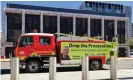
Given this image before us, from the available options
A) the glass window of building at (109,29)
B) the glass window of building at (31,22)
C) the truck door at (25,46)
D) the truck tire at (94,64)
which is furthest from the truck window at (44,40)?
the glass window of building at (109,29)

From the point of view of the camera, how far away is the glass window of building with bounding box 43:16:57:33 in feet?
170

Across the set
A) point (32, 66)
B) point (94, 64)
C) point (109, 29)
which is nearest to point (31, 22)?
point (109, 29)

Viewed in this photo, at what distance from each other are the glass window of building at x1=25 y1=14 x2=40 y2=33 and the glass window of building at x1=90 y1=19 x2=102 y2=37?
11543 millimetres

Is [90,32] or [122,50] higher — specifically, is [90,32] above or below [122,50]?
above

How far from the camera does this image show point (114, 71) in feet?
40.2

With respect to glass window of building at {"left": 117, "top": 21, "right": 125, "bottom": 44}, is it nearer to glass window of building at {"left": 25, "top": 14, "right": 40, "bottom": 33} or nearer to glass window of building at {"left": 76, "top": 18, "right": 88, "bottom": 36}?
glass window of building at {"left": 76, "top": 18, "right": 88, "bottom": 36}

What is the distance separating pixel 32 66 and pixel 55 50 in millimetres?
1764

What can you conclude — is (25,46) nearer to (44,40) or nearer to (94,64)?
(44,40)

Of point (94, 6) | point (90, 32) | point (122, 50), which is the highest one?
point (94, 6)

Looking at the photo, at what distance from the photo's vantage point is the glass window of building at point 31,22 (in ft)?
166

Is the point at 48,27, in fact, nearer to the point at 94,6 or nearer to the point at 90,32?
the point at 90,32

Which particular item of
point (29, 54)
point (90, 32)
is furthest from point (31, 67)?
point (90, 32)

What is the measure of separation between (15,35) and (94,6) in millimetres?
30848

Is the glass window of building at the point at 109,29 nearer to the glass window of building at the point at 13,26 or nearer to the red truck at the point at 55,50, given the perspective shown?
the glass window of building at the point at 13,26
